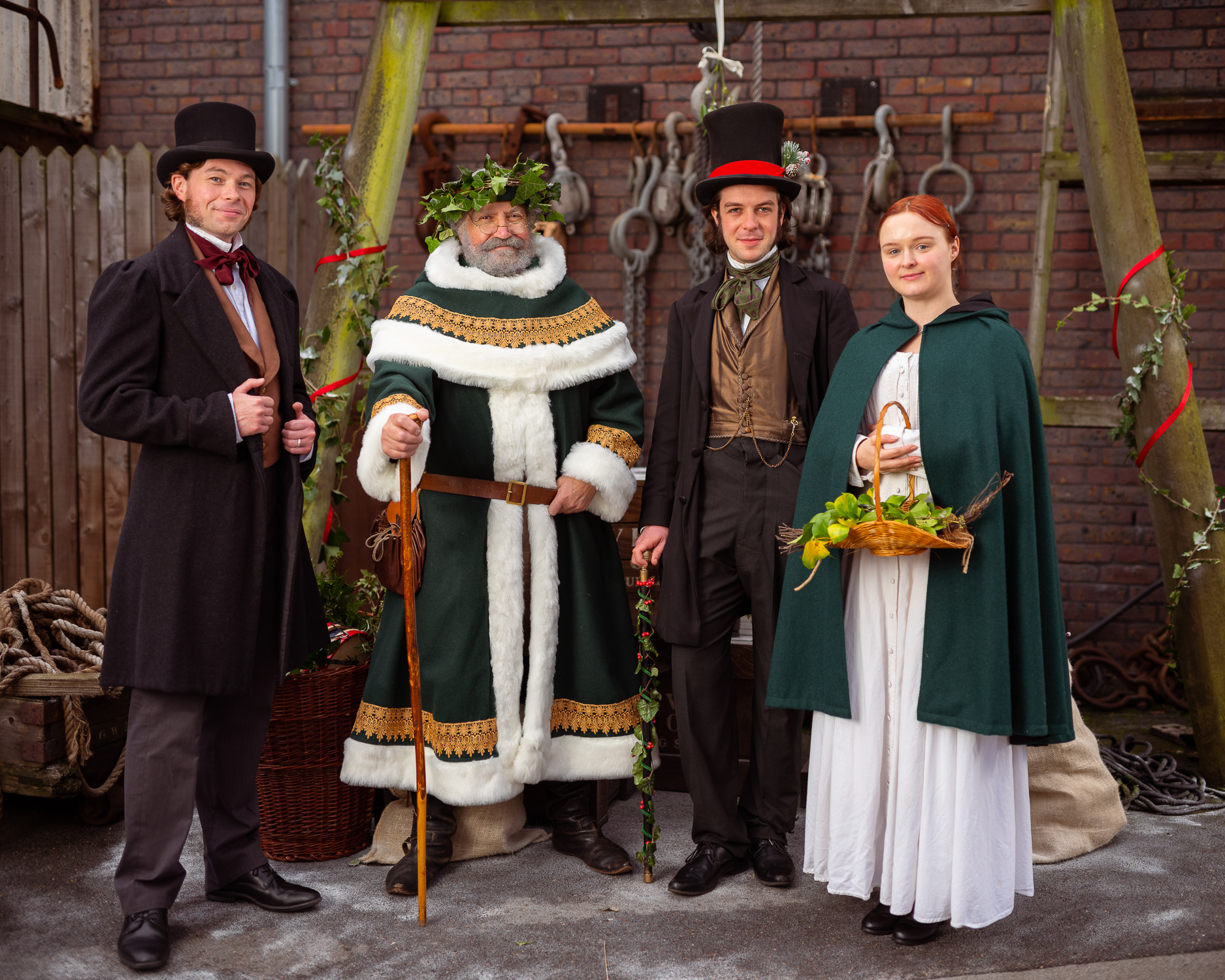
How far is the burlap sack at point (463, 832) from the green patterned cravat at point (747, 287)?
1597 mm

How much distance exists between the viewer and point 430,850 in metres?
3.04

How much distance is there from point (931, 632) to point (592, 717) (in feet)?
3.37

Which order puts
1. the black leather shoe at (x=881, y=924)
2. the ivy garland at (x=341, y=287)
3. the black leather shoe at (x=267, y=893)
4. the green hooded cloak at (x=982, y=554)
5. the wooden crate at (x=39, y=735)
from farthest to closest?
the ivy garland at (x=341, y=287), the wooden crate at (x=39, y=735), the black leather shoe at (x=267, y=893), the black leather shoe at (x=881, y=924), the green hooded cloak at (x=982, y=554)

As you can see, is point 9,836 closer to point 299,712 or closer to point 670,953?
point 299,712

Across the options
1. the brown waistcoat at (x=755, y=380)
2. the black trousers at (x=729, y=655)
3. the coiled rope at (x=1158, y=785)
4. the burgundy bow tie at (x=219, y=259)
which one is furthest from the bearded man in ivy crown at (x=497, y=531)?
the coiled rope at (x=1158, y=785)

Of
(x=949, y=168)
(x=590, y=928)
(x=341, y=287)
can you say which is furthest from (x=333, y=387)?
(x=949, y=168)

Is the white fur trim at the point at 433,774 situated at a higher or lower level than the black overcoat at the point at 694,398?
lower

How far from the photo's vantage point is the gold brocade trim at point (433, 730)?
295cm

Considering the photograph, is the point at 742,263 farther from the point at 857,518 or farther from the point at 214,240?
the point at 214,240

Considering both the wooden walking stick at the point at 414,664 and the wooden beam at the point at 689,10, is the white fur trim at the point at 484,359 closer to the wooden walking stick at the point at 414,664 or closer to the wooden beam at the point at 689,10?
the wooden walking stick at the point at 414,664

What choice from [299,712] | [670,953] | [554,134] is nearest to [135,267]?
[299,712]

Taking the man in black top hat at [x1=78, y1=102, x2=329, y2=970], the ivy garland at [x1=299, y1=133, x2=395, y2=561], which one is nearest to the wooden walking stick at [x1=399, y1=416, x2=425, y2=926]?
the man in black top hat at [x1=78, y1=102, x2=329, y2=970]

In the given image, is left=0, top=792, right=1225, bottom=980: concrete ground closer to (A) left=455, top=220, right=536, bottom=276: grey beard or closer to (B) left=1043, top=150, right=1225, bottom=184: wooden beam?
(A) left=455, top=220, right=536, bottom=276: grey beard

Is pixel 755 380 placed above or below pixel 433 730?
above
